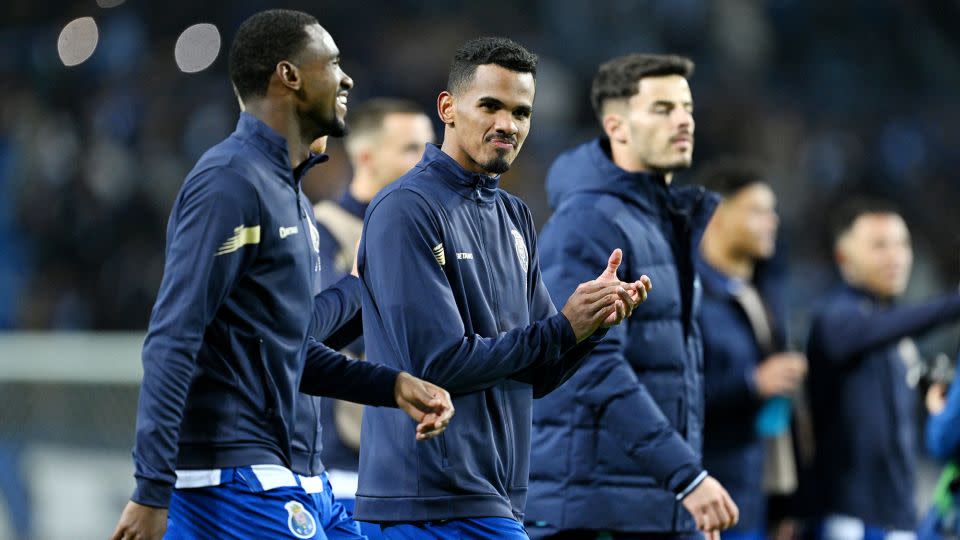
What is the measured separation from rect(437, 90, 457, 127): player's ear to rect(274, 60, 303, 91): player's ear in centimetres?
37

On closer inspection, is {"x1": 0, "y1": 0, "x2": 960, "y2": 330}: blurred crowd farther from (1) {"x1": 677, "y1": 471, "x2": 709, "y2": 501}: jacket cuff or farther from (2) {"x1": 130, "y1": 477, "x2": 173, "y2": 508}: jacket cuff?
(2) {"x1": 130, "y1": 477, "x2": 173, "y2": 508}: jacket cuff

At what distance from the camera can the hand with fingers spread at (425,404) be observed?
11.6 ft

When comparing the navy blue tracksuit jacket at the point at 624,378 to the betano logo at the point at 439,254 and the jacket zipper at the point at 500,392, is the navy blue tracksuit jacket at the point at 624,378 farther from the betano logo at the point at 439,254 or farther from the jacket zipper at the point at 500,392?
the betano logo at the point at 439,254

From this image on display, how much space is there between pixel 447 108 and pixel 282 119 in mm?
433

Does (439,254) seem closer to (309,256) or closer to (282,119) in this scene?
(309,256)

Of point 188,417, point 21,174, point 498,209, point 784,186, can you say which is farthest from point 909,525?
point 21,174

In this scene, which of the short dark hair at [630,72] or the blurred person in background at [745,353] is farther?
the blurred person in background at [745,353]

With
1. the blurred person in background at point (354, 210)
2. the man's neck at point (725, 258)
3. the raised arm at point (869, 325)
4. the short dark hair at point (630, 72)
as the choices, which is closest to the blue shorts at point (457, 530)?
the blurred person in background at point (354, 210)

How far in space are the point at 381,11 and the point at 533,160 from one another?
2615 mm

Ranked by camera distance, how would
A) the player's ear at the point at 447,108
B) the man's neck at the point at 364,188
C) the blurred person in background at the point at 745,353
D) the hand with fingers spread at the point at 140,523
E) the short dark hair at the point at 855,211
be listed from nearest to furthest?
1. the hand with fingers spread at the point at 140,523
2. the player's ear at the point at 447,108
3. the blurred person in background at the point at 745,353
4. the man's neck at the point at 364,188
5. the short dark hair at the point at 855,211

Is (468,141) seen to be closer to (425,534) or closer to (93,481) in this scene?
(425,534)

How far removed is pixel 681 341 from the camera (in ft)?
17.2

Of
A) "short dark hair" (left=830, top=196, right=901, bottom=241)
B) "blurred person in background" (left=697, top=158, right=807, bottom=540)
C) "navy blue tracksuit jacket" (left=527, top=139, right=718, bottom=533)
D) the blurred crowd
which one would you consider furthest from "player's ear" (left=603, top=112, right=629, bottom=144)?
the blurred crowd

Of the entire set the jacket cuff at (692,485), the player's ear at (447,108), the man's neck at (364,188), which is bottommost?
the jacket cuff at (692,485)
